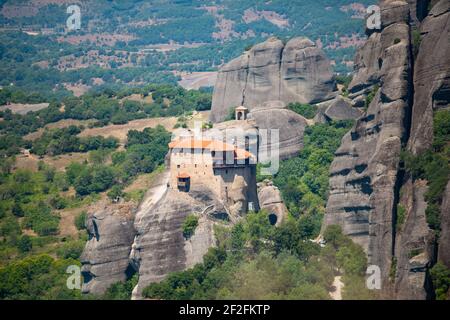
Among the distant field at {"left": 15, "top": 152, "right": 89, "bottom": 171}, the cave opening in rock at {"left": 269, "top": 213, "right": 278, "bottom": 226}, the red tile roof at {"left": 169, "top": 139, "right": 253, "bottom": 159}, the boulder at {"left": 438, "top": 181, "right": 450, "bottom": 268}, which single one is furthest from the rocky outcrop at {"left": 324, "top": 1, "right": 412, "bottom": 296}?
the distant field at {"left": 15, "top": 152, "right": 89, "bottom": 171}

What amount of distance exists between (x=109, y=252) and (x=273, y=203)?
14.1 m

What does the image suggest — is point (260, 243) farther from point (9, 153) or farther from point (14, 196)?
point (9, 153)

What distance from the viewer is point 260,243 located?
8606cm

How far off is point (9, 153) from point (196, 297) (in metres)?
60.6

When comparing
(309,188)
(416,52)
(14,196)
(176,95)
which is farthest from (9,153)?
(416,52)

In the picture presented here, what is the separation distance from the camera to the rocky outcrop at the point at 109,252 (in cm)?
8569

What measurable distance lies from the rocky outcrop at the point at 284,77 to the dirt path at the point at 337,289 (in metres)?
40.7

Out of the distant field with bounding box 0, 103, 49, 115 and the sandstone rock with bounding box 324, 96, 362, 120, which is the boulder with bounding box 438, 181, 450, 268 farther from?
the distant field with bounding box 0, 103, 49, 115

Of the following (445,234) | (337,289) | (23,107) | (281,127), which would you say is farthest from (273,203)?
(23,107)

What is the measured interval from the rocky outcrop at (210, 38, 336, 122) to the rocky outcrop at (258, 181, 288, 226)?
20887 mm

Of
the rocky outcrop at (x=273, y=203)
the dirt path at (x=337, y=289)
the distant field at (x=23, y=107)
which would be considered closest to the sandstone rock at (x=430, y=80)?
the dirt path at (x=337, y=289)

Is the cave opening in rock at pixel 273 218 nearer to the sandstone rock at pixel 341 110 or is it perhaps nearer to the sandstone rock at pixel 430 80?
the sandstone rock at pixel 430 80

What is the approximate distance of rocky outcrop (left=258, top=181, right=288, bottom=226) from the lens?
95.3 m

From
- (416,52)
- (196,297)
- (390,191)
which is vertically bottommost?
(196,297)
